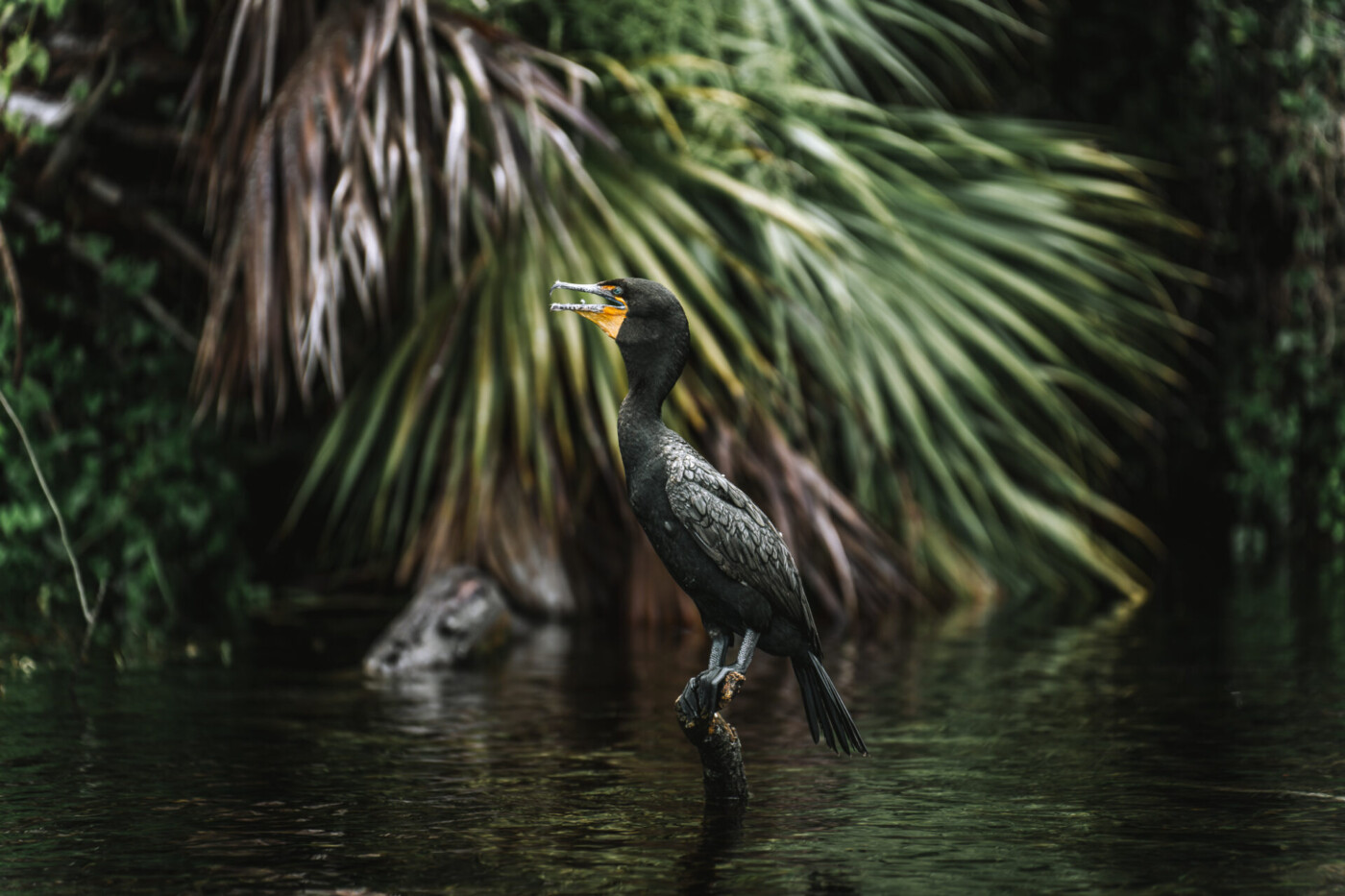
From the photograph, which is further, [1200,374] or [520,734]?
[1200,374]

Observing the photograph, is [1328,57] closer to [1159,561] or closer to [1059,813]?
[1159,561]

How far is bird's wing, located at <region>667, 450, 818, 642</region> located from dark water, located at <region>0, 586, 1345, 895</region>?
0.52m

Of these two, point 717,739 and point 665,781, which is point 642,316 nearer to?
point 717,739

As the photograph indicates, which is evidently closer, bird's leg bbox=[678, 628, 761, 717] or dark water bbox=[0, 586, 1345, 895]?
dark water bbox=[0, 586, 1345, 895]

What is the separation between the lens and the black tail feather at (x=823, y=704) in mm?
3562

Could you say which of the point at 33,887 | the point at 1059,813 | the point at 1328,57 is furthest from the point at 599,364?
the point at 1328,57

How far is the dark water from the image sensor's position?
309 cm

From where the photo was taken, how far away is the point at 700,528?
3.46 meters

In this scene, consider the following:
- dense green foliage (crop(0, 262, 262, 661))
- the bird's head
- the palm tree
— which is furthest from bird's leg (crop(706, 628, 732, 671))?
dense green foliage (crop(0, 262, 262, 661))

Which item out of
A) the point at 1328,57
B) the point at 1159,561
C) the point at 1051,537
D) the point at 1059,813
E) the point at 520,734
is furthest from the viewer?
the point at 1159,561

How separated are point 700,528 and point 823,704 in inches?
20.1

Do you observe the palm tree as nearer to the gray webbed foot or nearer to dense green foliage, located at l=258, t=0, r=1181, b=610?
dense green foliage, located at l=258, t=0, r=1181, b=610

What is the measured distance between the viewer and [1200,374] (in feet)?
36.3

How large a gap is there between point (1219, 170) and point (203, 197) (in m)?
6.45
